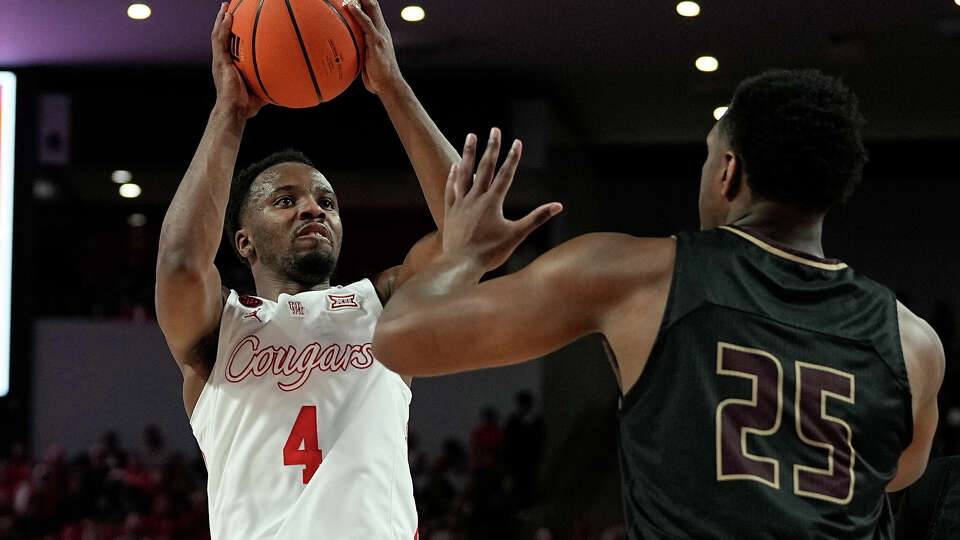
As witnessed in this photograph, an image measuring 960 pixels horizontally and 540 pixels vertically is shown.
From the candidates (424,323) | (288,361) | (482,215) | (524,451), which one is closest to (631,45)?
(524,451)

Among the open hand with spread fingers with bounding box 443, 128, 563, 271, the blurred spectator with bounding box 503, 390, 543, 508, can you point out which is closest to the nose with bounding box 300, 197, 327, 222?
the open hand with spread fingers with bounding box 443, 128, 563, 271

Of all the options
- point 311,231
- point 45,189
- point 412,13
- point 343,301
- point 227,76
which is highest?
point 412,13

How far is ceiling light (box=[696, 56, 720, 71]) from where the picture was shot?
26.8 feet

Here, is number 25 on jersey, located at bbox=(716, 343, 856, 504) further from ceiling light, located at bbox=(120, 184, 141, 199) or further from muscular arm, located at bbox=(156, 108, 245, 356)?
ceiling light, located at bbox=(120, 184, 141, 199)

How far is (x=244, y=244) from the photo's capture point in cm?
334

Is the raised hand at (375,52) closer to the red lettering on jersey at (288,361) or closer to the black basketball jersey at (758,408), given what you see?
the red lettering on jersey at (288,361)

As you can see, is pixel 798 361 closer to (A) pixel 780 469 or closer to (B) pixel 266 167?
(A) pixel 780 469

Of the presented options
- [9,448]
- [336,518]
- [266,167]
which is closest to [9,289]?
[9,448]

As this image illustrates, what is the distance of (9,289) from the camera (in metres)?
8.10

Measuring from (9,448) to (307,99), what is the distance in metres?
7.17

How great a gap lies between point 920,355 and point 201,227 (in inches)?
64.0

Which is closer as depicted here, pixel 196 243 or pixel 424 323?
pixel 424 323

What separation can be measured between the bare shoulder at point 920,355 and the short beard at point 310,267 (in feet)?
5.22

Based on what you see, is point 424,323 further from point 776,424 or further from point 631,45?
point 631,45
